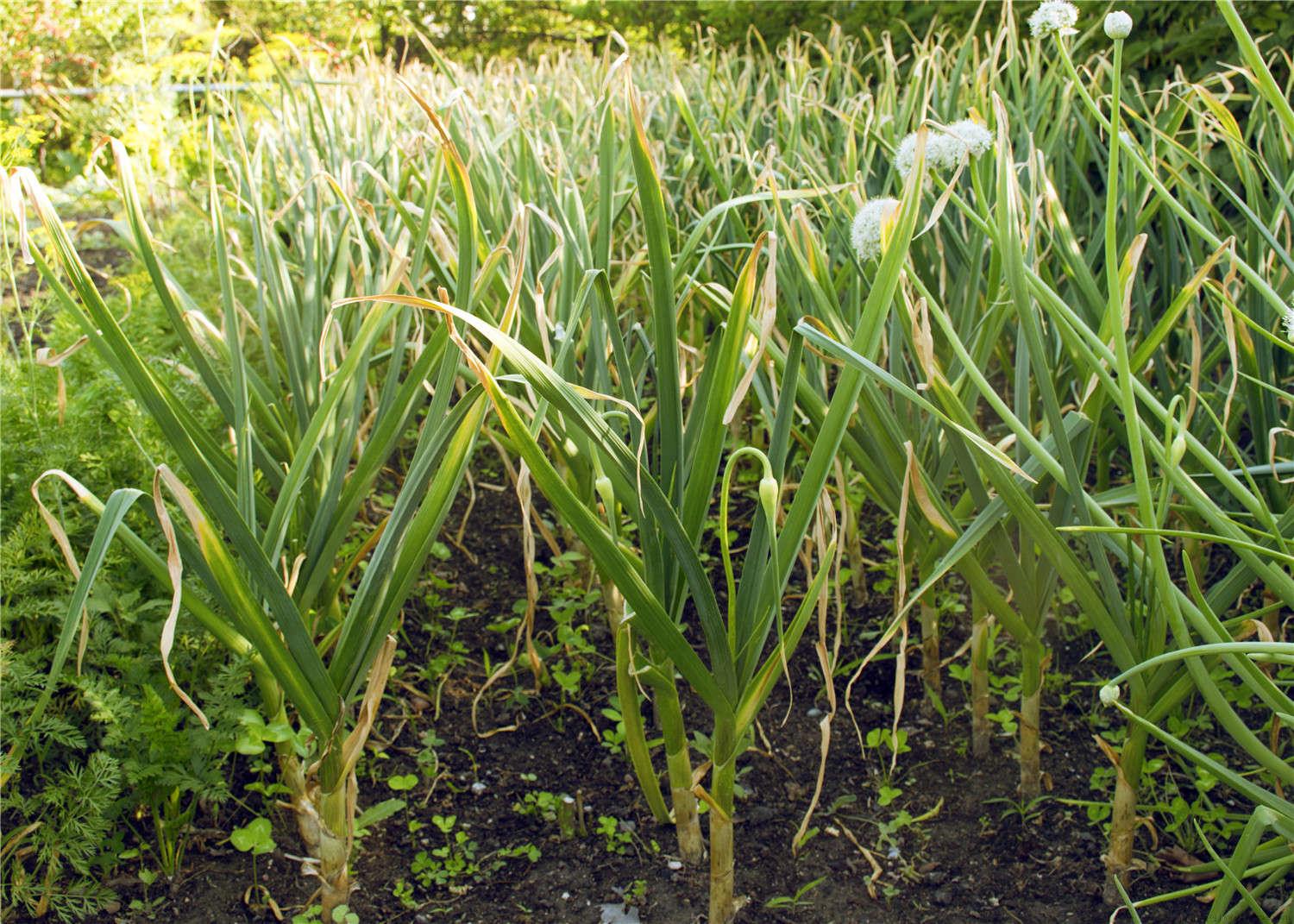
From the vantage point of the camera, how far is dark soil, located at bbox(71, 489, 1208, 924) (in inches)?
48.7

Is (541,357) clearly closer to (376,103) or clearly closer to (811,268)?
(811,268)

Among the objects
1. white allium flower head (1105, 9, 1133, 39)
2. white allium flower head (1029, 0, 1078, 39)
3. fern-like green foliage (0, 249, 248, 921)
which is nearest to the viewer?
white allium flower head (1105, 9, 1133, 39)

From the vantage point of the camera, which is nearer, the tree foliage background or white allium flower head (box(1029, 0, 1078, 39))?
white allium flower head (box(1029, 0, 1078, 39))

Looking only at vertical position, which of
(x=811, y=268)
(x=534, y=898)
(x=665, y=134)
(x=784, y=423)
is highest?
(x=665, y=134)

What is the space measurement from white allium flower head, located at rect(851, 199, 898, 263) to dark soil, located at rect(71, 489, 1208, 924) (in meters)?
0.77

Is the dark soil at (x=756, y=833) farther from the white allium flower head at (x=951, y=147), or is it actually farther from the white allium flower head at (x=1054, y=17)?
the white allium flower head at (x=1054, y=17)

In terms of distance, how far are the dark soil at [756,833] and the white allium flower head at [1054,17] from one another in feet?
3.21

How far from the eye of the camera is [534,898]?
126cm

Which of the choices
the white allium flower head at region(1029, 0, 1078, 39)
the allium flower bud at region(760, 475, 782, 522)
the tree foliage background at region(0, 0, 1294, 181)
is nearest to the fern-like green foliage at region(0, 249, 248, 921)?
the tree foliage background at region(0, 0, 1294, 181)

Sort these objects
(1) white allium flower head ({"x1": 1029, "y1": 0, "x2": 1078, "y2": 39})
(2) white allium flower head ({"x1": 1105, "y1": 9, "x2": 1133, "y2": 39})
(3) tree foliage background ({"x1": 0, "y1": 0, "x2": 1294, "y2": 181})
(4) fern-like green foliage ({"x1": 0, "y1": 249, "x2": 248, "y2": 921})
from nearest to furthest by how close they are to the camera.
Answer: (2) white allium flower head ({"x1": 1105, "y1": 9, "x2": 1133, "y2": 39}) < (1) white allium flower head ({"x1": 1029, "y1": 0, "x2": 1078, "y2": 39}) < (4) fern-like green foliage ({"x1": 0, "y1": 249, "x2": 248, "y2": 921}) < (3) tree foliage background ({"x1": 0, "y1": 0, "x2": 1294, "y2": 181})

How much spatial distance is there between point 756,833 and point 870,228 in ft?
2.67

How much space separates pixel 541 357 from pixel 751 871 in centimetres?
74

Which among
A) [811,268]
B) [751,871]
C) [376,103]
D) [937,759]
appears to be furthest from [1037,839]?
[376,103]

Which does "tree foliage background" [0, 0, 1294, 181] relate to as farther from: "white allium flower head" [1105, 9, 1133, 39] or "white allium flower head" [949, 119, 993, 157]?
"white allium flower head" [1105, 9, 1133, 39]
